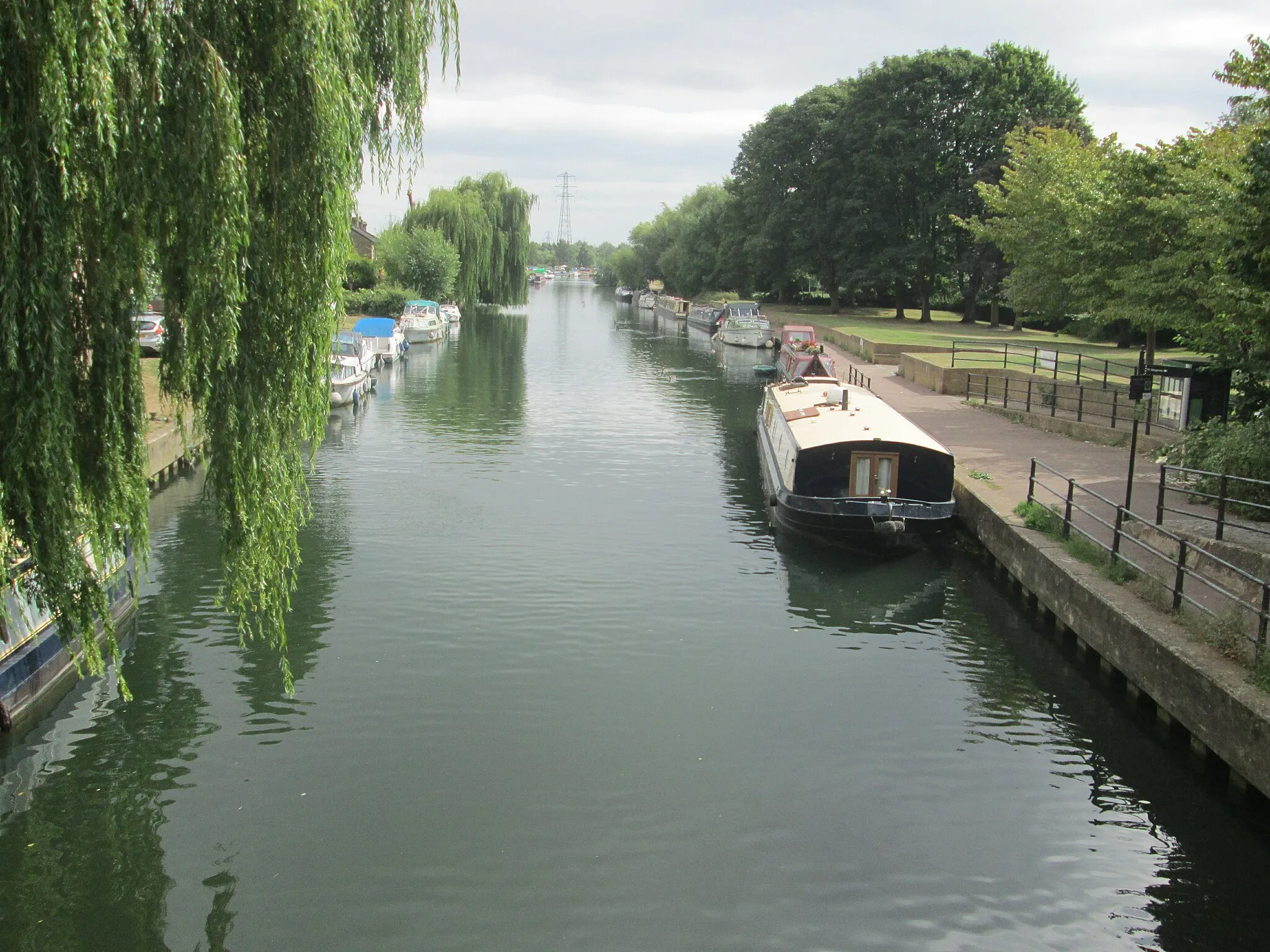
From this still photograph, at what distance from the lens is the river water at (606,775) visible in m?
8.13

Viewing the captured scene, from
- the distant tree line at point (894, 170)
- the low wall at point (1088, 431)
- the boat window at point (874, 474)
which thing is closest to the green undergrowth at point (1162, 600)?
the boat window at point (874, 474)

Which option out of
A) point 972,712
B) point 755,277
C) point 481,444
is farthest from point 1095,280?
point 755,277

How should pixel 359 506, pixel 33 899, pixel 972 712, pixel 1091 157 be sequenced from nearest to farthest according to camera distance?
pixel 33 899 → pixel 972 712 → pixel 359 506 → pixel 1091 157

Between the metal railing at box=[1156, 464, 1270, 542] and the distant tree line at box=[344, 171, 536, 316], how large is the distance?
4745 centimetres

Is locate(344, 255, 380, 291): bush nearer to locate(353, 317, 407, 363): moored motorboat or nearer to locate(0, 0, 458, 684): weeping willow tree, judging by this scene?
locate(353, 317, 407, 363): moored motorboat

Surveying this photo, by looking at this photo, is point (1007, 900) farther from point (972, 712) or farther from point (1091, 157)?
point (1091, 157)

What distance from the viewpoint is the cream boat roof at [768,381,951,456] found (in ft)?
61.1

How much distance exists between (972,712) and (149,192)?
978 cm

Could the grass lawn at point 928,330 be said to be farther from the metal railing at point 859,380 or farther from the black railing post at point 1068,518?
the black railing post at point 1068,518

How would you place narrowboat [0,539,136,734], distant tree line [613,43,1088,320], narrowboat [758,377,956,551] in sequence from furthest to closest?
1. distant tree line [613,43,1088,320]
2. narrowboat [758,377,956,551]
3. narrowboat [0,539,136,734]

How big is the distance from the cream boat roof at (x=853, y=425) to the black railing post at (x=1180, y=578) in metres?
6.60

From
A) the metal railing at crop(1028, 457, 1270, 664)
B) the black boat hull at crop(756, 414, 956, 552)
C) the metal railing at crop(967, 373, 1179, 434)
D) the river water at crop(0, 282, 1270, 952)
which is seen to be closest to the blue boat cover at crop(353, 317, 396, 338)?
the metal railing at crop(967, 373, 1179, 434)

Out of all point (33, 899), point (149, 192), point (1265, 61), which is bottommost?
point (33, 899)

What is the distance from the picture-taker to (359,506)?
791 inches
